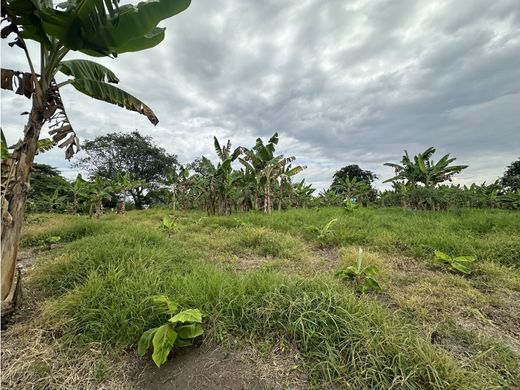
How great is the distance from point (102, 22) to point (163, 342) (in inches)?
125

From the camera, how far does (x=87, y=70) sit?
11.8 ft

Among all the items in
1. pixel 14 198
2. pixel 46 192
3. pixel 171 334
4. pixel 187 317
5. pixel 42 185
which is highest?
pixel 42 185

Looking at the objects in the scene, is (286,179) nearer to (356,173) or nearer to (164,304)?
(164,304)

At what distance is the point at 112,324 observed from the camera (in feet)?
7.57

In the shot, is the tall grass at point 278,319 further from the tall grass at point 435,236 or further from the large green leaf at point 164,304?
the tall grass at point 435,236

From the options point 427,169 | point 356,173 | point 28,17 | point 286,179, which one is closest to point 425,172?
point 427,169

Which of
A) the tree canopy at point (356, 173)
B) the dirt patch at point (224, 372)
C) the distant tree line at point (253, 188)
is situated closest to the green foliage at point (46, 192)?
the distant tree line at point (253, 188)

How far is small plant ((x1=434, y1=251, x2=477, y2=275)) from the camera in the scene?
392cm

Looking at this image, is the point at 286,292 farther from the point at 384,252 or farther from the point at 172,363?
the point at 384,252

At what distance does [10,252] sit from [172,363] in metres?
2.05

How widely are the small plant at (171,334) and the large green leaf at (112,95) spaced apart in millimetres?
2877

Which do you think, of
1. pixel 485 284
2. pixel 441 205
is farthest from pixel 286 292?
pixel 441 205

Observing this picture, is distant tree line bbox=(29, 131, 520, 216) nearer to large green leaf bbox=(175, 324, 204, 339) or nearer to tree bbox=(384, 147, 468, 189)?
tree bbox=(384, 147, 468, 189)

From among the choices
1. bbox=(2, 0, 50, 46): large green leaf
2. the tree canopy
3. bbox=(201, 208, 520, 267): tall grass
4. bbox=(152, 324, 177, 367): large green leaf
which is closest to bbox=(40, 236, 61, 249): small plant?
bbox=(2, 0, 50, 46): large green leaf
